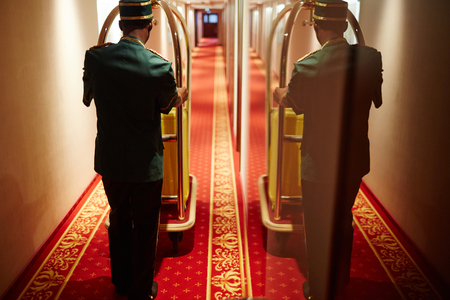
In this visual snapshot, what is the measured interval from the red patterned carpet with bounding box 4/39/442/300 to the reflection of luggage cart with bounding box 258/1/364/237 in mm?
30

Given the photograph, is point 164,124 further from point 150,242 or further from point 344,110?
point 344,110

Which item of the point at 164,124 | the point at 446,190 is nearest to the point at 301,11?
the point at 446,190

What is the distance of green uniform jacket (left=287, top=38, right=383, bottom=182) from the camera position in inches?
20.9

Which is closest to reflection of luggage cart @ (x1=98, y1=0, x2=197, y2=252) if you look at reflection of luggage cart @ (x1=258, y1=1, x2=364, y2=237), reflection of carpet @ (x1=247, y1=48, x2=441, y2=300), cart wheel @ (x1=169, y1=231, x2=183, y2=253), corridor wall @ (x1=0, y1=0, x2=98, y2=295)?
cart wheel @ (x1=169, y1=231, x2=183, y2=253)

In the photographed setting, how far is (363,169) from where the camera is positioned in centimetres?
59

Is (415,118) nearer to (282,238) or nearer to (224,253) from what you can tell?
(282,238)

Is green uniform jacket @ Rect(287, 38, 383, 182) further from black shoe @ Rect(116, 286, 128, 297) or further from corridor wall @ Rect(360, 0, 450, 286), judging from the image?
black shoe @ Rect(116, 286, 128, 297)

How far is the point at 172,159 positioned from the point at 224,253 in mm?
709

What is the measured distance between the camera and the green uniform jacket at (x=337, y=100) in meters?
0.53

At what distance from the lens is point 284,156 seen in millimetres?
837

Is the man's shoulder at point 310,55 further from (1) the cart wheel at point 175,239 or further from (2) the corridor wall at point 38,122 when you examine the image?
(1) the cart wheel at point 175,239

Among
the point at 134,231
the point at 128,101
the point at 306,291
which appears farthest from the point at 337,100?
the point at 134,231

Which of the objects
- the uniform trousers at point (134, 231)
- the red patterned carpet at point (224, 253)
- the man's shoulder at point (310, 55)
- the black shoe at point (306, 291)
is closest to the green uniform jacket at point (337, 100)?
the man's shoulder at point (310, 55)

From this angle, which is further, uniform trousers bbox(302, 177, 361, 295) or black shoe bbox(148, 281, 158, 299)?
black shoe bbox(148, 281, 158, 299)
